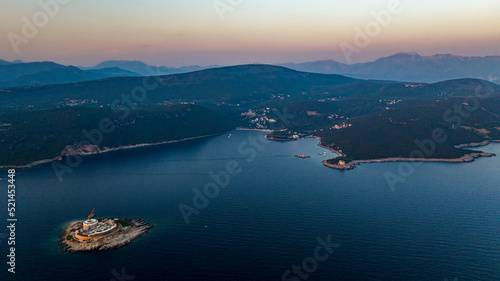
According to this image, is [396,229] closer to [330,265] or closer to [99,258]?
[330,265]

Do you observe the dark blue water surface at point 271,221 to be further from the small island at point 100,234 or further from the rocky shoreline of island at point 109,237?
the small island at point 100,234

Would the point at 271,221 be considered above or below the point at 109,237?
below

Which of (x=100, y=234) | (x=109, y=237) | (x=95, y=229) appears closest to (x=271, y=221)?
(x=109, y=237)

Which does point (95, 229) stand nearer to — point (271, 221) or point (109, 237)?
point (109, 237)

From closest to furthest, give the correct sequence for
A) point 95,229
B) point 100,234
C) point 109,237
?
point 109,237
point 100,234
point 95,229

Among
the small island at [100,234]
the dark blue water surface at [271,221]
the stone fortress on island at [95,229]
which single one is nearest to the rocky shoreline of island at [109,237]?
the small island at [100,234]

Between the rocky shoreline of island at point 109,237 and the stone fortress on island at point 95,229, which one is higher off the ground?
the stone fortress on island at point 95,229

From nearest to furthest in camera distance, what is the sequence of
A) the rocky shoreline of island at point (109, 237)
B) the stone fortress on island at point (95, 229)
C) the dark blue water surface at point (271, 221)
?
the dark blue water surface at point (271, 221) → the rocky shoreline of island at point (109, 237) → the stone fortress on island at point (95, 229)
